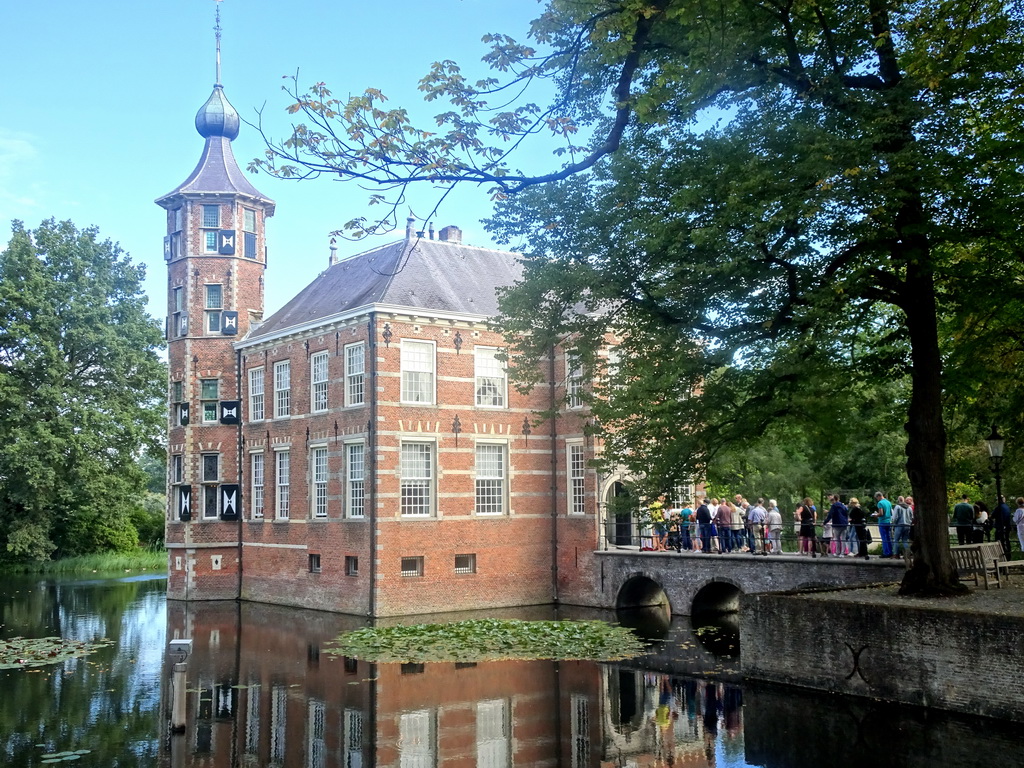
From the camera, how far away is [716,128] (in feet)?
46.4

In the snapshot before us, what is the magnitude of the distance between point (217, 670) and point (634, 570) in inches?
444

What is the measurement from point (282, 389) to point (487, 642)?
1311 centimetres

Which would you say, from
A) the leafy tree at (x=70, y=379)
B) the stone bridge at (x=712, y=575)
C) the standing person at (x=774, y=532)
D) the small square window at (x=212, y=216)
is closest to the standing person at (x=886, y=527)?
the stone bridge at (x=712, y=575)

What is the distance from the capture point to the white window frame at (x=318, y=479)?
87.6ft

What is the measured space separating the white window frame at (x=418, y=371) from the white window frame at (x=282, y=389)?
5.10m

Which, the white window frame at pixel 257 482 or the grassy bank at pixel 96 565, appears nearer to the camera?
the white window frame at pixel 257 482

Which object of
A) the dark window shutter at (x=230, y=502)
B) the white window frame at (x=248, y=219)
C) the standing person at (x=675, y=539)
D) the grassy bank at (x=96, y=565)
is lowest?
the grassy bank at (x=96, y=565)

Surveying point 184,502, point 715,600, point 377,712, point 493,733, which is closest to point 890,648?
point 493,733

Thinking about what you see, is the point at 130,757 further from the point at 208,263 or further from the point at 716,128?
the point at 208,263

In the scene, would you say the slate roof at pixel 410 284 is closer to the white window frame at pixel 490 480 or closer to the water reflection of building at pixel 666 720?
the white window frame at pixel 490 480

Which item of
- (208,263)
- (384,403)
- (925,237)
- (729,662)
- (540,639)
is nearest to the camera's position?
(925,237)

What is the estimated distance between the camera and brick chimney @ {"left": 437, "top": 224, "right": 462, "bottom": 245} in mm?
30250

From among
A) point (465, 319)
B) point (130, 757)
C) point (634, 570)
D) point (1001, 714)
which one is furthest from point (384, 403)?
point (1001, 714)

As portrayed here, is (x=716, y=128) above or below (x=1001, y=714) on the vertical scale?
above
